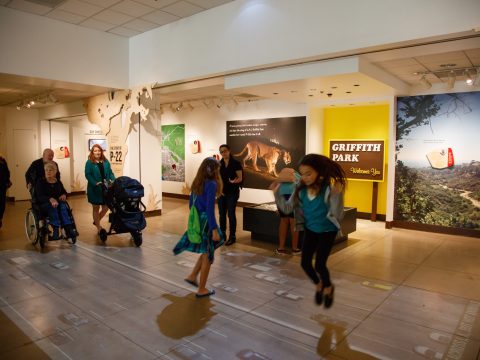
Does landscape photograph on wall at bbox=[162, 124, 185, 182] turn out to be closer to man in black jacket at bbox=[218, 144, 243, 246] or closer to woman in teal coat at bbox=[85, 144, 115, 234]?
woman in teal coat at bbox=[85, 144, 115, 234]

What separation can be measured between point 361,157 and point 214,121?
Result: 454 centimetres

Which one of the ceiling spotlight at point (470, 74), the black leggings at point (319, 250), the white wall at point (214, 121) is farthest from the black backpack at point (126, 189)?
the ceiling spotlight at point (470, 74)

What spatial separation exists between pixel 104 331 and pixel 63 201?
3.15 m

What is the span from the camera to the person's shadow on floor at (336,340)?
2893 mm

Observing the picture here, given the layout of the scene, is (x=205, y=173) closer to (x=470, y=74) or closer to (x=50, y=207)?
(x=50, y=207)

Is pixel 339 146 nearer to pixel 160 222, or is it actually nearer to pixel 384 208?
pixel 384 208

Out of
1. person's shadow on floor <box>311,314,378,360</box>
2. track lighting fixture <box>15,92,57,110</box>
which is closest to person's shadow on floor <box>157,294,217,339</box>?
person's shadow on floor <box>311,314,378,360</box>

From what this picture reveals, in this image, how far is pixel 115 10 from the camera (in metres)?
6.85

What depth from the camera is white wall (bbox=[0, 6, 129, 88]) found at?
6.78m

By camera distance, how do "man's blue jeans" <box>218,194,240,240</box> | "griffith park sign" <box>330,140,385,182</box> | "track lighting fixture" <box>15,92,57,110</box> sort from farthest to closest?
1. "track lighting fixture" <box>15,92,57,110</box>
2. "griffith park sign" <box>330,140,385,182</box>
3. "man's blue jeans" <box>218,194,240,240</box>

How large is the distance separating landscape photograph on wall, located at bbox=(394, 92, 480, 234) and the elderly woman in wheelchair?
6334 millimetres

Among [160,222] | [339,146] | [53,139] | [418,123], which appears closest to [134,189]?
[160,222]

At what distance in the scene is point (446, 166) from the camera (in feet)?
24.3

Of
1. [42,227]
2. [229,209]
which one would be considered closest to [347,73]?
[229,209]
